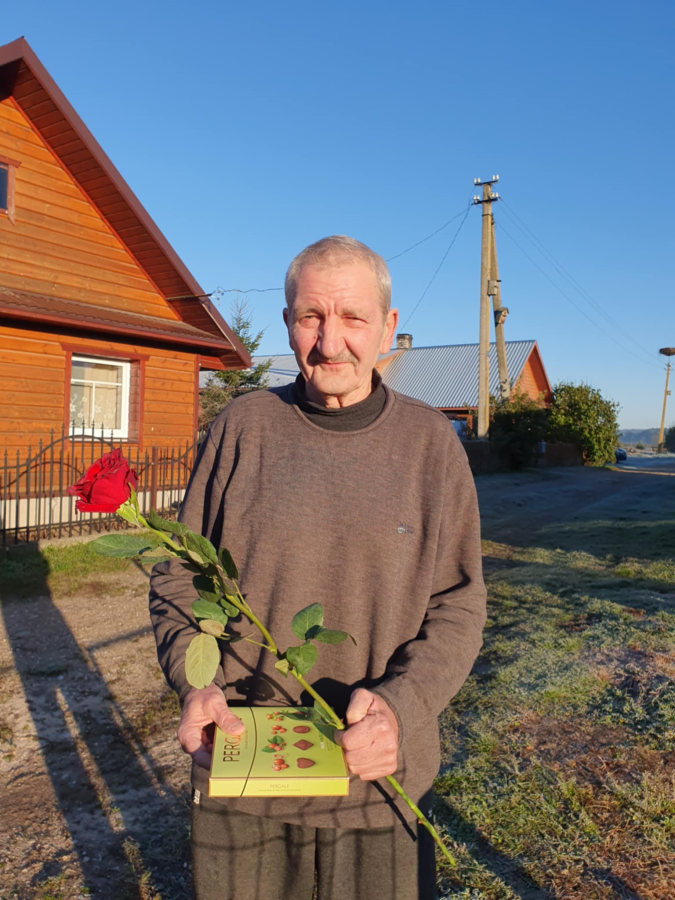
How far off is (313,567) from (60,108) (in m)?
10.1

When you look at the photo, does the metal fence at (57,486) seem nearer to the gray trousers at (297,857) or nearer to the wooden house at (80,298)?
the wooden house at (80,298)

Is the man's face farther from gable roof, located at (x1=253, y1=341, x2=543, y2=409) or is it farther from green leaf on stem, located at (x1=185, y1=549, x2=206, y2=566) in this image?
gable roof, located at (x1=253, y1=341, x2=543, y2=409)

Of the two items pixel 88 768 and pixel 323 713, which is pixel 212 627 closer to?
pixel 323 713

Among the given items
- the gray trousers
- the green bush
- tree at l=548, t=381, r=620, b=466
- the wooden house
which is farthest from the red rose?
tree at l=548, t=381, r=620, b=466

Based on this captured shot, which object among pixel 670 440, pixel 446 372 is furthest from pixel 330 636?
pixel 670 440

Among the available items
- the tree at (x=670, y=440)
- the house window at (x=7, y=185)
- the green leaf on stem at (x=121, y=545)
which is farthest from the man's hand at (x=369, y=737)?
the tree at (x=670, y=440)

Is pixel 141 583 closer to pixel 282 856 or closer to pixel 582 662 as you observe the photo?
pixel 582 662

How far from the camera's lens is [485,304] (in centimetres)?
2205

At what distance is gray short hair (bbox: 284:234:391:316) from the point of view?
1596 mm

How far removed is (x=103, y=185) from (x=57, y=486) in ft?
14.4

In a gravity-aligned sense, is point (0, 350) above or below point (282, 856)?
above

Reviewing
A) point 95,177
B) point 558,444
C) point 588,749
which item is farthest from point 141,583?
point 558,444

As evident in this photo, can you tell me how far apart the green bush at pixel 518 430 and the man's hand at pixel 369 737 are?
859 inches

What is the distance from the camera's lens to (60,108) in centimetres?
970
